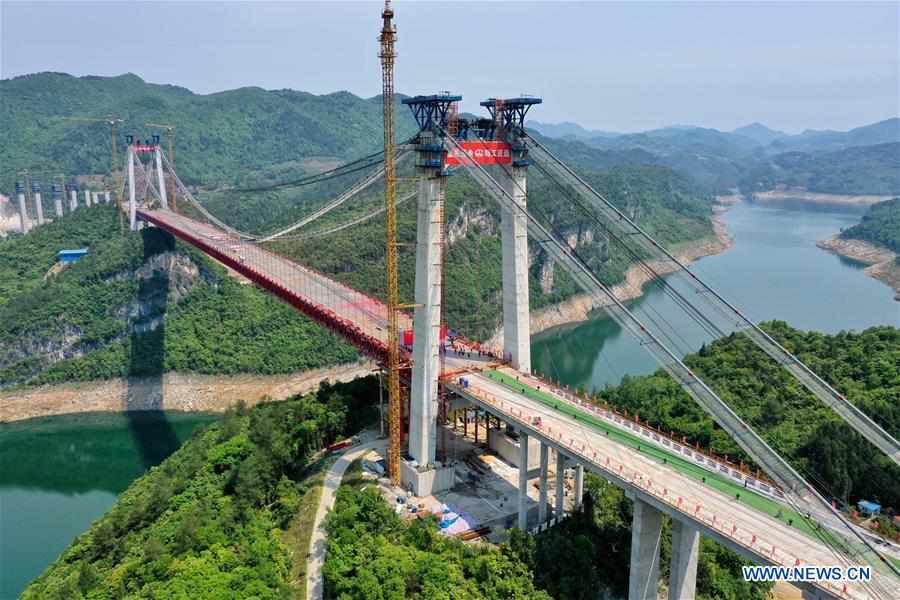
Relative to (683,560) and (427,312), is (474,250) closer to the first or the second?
Answer: (427,312)

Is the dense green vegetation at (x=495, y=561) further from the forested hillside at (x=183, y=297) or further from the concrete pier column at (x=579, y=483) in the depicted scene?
the forested hillside at (x=183, y=297)

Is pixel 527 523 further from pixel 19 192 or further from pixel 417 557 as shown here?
pixel 19 192

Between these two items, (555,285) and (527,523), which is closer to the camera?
(527,523)

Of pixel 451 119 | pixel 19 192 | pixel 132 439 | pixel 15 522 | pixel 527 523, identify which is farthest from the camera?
pixel 19 192

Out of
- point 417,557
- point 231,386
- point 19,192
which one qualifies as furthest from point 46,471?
point 19,192

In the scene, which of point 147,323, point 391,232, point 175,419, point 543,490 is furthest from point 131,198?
point 543,490

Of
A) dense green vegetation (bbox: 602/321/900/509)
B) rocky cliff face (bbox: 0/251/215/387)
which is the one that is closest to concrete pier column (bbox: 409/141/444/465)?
dense green vegetation (bbox: 602/321/900/509)

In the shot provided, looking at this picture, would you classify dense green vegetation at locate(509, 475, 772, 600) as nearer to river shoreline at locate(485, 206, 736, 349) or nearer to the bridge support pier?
the bridge support pier
